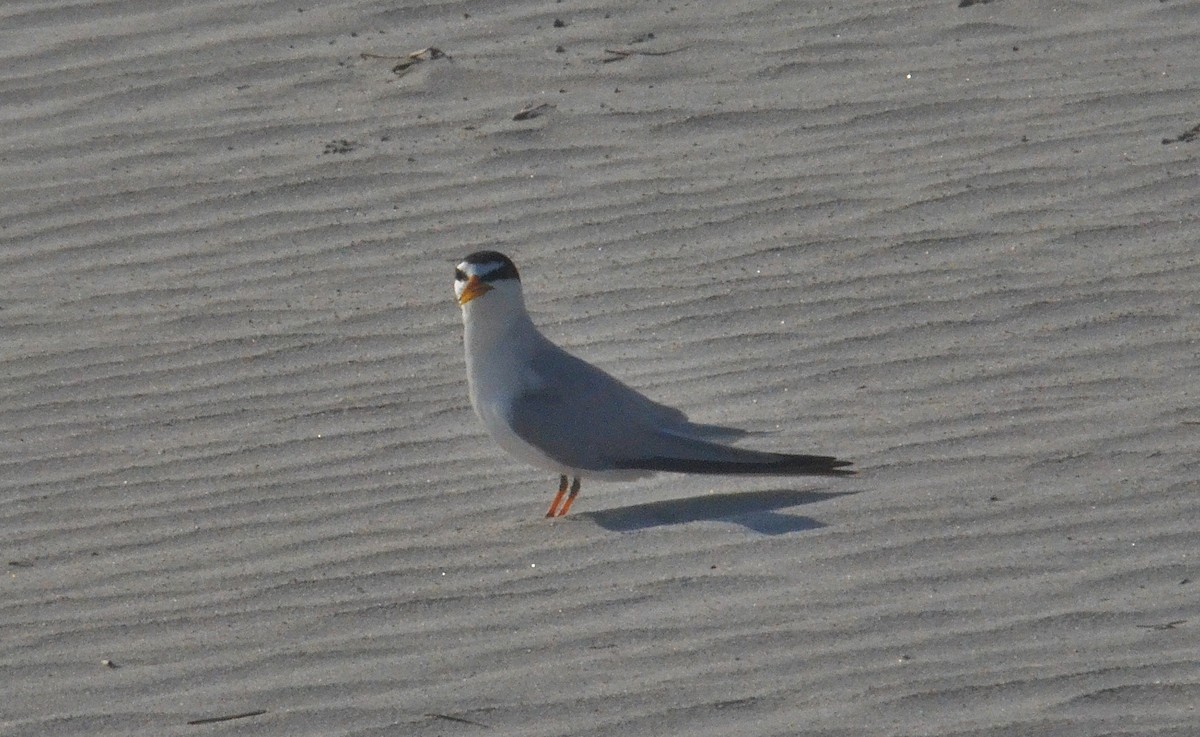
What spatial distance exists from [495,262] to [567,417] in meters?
→ 0.64

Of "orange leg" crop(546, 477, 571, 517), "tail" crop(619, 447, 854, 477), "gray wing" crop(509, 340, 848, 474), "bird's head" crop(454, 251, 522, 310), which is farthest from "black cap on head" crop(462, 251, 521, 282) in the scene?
"tail" crop(619, 447, 854, 477)

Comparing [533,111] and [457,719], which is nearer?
[457,719]

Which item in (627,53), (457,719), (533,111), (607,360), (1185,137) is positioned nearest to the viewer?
(457,719)

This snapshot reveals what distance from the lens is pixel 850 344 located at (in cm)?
627

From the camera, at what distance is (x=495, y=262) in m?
6.17

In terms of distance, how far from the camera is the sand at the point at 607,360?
453 cm

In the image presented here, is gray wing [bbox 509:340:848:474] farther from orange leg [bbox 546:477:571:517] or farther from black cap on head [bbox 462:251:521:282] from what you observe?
black cap on head [bbox 462:251:521:282]

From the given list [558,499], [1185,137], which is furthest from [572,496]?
[1185,137]

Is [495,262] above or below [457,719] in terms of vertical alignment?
above

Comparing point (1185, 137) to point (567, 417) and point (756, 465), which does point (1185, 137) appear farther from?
point (567, 417)

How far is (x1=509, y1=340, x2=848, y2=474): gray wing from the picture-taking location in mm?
5566

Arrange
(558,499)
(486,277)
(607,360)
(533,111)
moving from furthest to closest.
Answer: (533,111) → (607,360) → (486,277) → (558,499)

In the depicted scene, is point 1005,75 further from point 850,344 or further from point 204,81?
point 204,81

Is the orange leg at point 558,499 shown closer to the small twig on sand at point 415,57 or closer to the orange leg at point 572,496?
the orange leg at point 572,496
